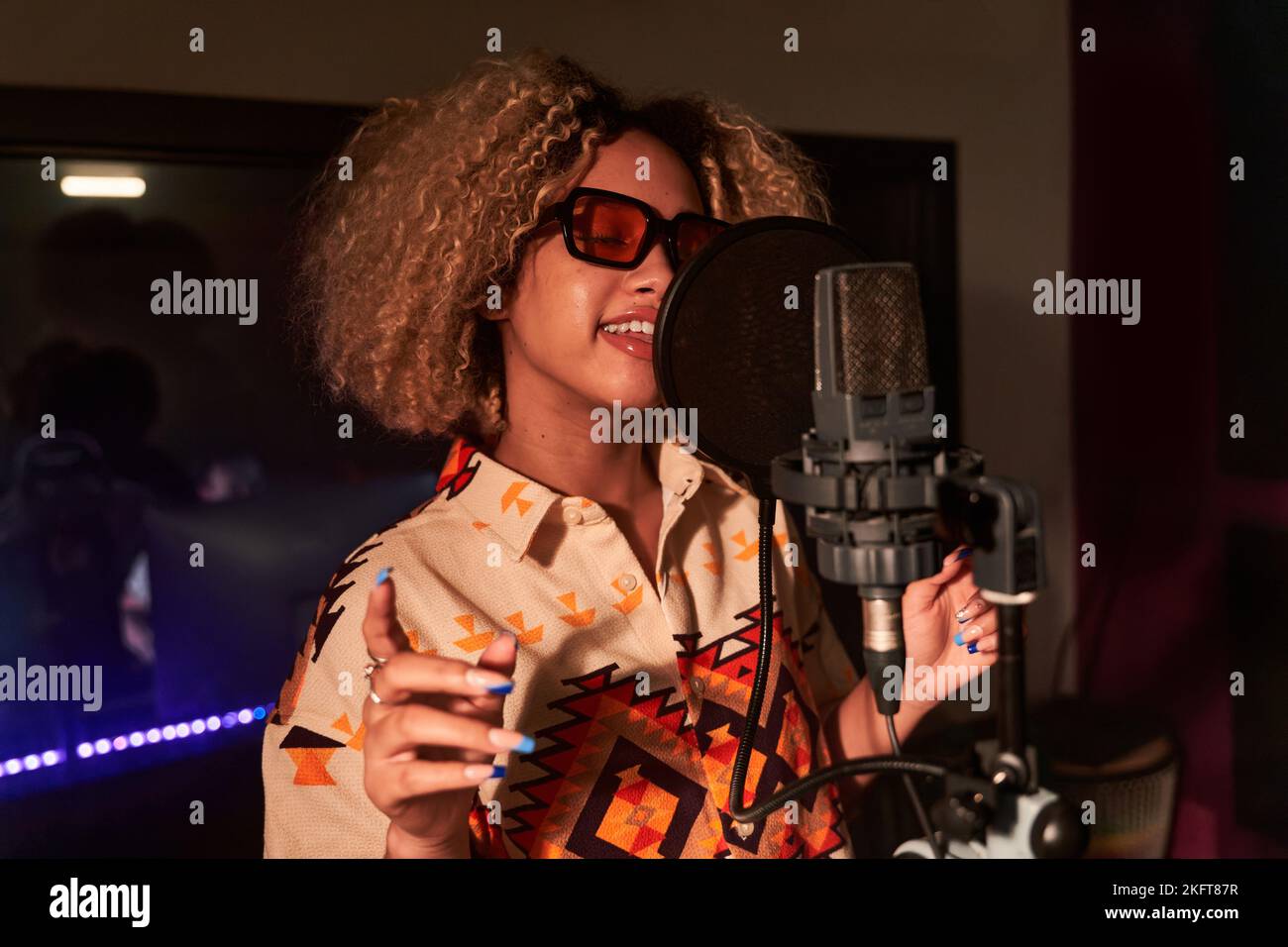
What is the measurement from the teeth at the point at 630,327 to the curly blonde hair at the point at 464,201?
0.14 meters

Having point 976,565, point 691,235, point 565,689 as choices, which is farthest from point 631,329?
point 976,565

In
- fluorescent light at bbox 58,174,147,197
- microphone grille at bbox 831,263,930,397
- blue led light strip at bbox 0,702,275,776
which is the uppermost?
fluorescent light at bbox 58,174,147,197

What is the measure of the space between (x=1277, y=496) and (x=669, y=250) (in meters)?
1.16

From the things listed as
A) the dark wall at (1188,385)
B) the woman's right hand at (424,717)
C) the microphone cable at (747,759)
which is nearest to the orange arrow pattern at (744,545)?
the microphone cable at (747,759)

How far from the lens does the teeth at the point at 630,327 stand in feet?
3.05

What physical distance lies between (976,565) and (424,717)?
1.16 feet

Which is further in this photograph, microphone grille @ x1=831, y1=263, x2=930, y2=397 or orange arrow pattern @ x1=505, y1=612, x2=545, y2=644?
orange arrow pattern @ x1=505, y1=612, x2=545, y2=644

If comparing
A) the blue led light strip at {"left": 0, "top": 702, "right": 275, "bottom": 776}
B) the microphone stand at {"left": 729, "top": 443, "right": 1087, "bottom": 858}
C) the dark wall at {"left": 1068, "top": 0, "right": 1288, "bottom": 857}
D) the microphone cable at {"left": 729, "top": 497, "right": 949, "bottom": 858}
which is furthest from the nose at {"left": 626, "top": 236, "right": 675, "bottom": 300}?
the dark wall at {"left": 1068, "top": 0, "right": 1288, "bottom": 857}

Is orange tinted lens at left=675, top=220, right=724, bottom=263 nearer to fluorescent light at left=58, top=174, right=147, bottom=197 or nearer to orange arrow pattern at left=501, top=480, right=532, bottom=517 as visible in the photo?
orange arrow pattern at left=501, top=480, right=532, bottom=517

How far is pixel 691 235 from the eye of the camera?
0.96 m

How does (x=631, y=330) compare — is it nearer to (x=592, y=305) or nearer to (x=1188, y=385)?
(x=592, y=305)

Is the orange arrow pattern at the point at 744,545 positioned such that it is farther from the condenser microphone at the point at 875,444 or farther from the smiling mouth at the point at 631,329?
the condenser microphone at the point at 875,444

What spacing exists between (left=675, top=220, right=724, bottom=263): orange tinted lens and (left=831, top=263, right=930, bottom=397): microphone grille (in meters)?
0.37

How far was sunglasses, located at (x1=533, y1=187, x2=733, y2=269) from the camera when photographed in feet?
3.05
